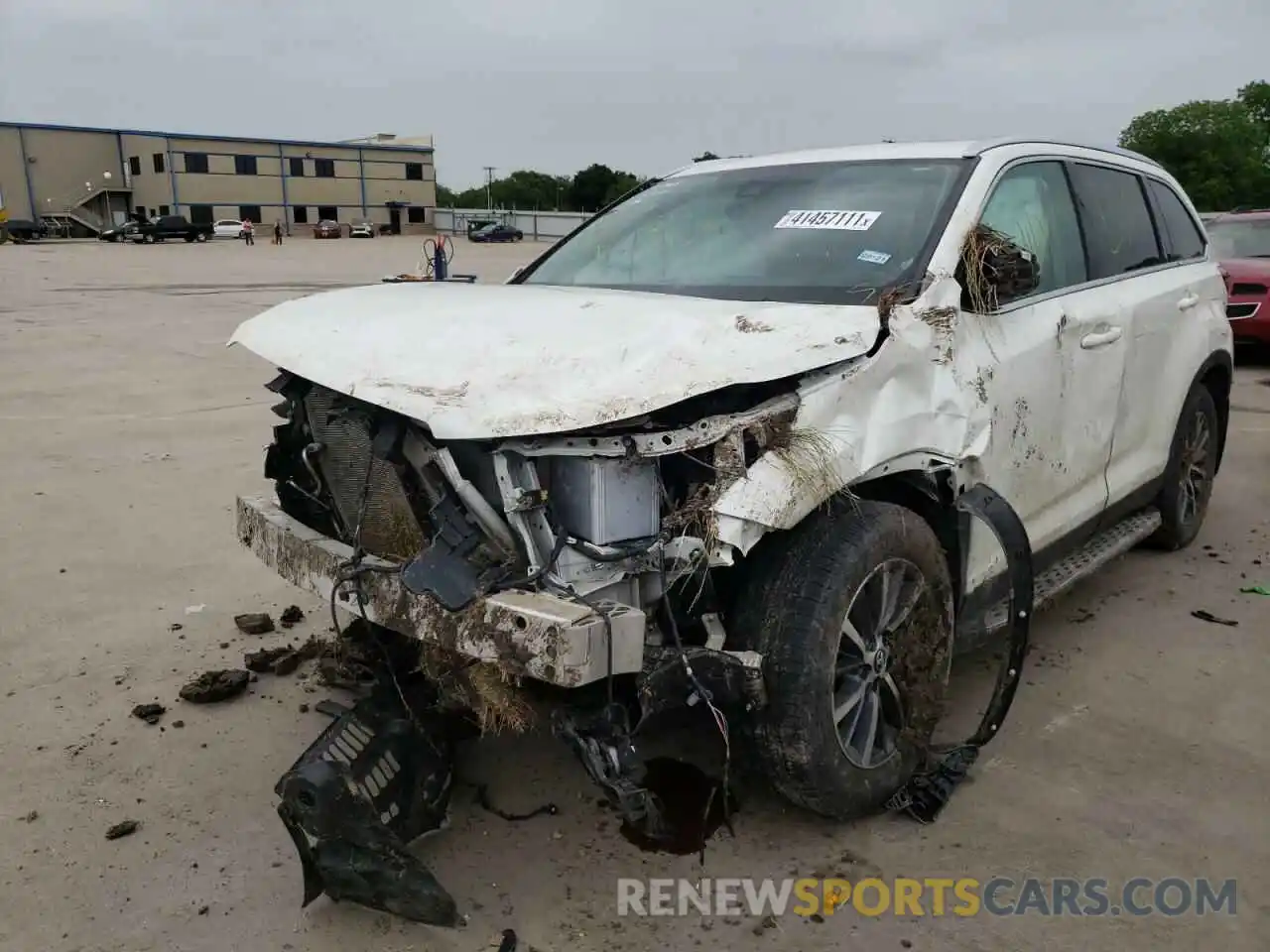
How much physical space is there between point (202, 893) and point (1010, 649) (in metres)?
2.25

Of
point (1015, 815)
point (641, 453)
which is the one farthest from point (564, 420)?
point (1015, 815)

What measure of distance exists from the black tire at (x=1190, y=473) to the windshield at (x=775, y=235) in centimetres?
217

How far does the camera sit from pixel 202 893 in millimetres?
2717

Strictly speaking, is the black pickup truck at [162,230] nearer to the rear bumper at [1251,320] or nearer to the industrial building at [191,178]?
the industrial building at [191,178]

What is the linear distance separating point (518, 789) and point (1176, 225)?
4080mm

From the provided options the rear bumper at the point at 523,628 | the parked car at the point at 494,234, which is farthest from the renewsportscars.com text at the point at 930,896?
the parked car at the point at 494,234

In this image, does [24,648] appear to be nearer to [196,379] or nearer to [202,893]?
[202,893]

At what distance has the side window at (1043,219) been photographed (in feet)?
11.8

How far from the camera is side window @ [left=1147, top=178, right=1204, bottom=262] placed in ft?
16.0

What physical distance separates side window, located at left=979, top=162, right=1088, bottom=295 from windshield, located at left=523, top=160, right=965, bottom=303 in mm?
213

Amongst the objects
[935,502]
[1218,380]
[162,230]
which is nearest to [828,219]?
[935,502]

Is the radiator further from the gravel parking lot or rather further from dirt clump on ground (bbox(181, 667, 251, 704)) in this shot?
dirt clump on ground (bbox(181, 667, 251, 704))

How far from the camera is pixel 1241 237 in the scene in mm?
12062

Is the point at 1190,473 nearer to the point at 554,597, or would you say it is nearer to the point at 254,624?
the point at 554,597
